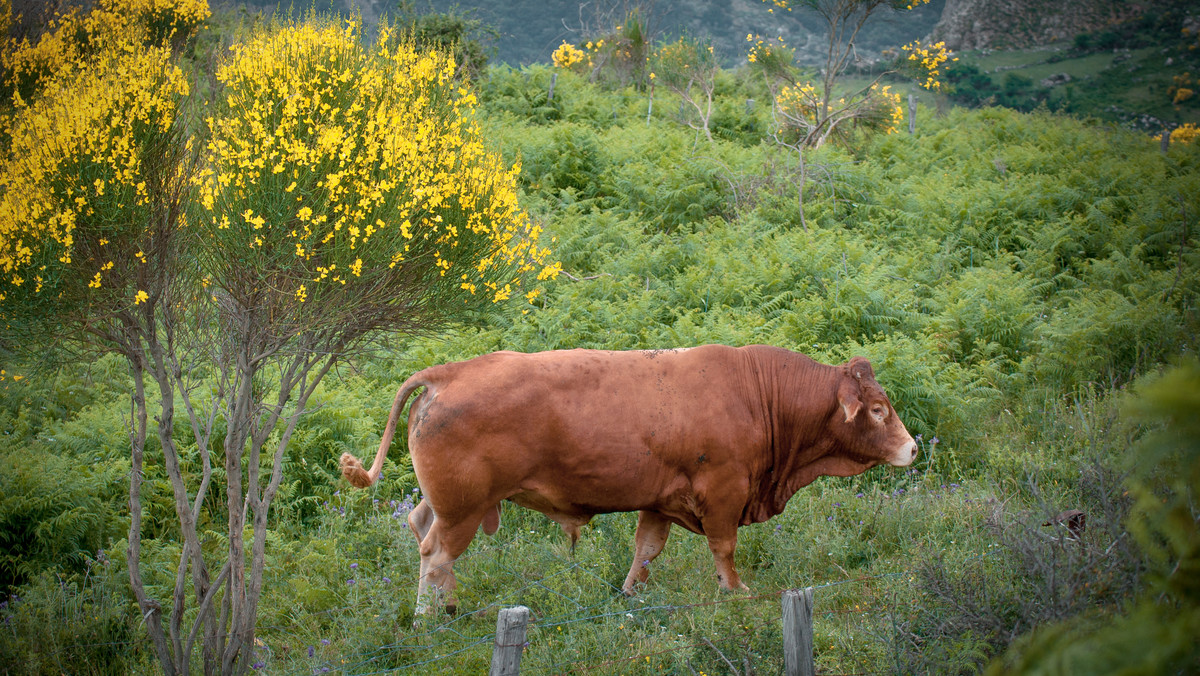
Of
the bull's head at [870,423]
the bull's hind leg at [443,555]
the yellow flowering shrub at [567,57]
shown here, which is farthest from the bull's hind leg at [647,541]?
the yellow flowering shrub at [567,57]

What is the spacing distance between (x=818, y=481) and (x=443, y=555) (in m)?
4.17

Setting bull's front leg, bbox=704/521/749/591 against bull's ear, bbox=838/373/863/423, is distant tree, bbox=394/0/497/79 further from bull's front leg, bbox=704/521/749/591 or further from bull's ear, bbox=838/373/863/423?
bull's front leg, bbox=704/521/749/591

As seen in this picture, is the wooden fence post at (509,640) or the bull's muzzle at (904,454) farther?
the bull's muzzle at (904,454)

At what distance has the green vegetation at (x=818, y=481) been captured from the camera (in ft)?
14.7

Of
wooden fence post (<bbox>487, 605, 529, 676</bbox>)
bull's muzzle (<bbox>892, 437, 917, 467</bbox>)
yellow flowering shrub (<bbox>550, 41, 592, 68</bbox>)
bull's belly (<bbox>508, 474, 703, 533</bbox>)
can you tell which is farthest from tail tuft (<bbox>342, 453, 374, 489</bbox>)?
yellow flowering shrub (<bbox>550, 41, 592, 68</bbox>)

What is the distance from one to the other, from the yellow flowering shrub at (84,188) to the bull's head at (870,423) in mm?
4858

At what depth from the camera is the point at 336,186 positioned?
4.84m

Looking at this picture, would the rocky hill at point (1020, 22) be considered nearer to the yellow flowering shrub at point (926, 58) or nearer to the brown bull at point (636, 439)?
the yellow flowering shrub at point (926, 58)

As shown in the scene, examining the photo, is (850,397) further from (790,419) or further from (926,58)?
(926,58)

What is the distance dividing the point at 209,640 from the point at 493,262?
3.25m

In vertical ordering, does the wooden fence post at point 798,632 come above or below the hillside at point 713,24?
below

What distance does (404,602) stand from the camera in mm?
6062

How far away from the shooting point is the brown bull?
18.0ft

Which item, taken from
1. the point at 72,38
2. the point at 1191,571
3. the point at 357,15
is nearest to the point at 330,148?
the point at 357,15
